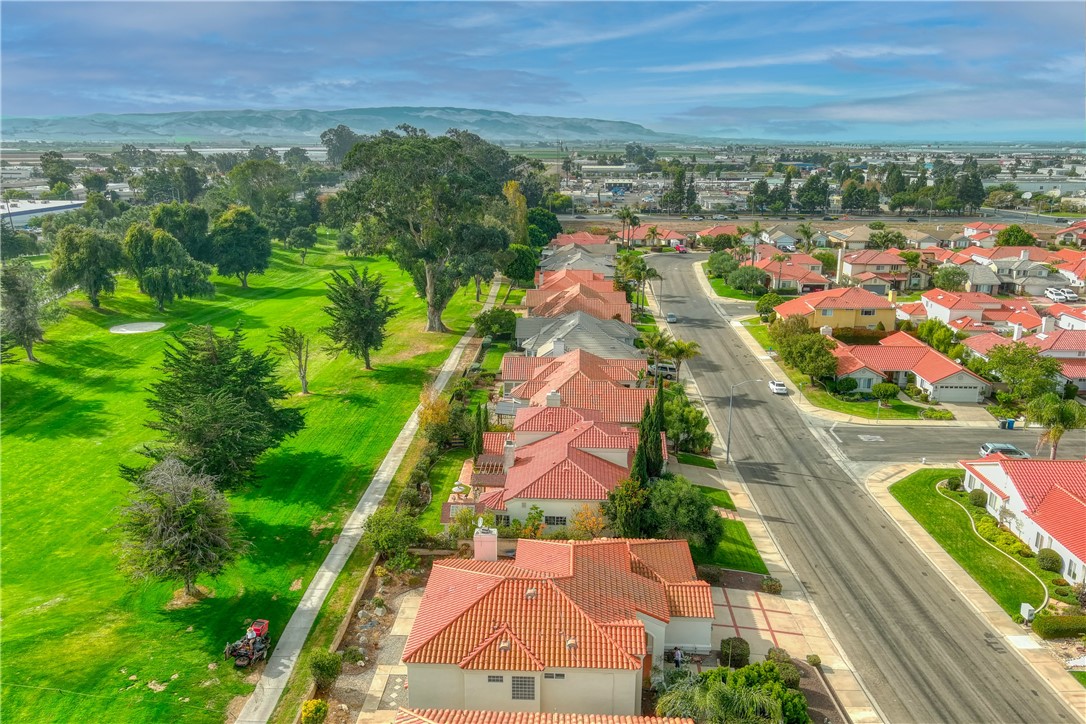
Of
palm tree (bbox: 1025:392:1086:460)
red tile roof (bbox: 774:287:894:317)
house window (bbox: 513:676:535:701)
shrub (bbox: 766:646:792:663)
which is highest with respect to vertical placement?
red tile roof (bbox: 774:287:894:317)

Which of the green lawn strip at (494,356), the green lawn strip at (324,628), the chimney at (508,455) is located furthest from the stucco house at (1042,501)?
the green lawn strip at (494,356)

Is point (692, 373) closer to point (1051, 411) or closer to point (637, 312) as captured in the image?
point (637, 312)

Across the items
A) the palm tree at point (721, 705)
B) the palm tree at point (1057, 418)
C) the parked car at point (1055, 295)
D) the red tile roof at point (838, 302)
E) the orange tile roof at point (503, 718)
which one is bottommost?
the palm tree at point (721, 705)

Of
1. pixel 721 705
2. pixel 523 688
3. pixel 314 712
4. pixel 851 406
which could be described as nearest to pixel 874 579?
pixel 721 705

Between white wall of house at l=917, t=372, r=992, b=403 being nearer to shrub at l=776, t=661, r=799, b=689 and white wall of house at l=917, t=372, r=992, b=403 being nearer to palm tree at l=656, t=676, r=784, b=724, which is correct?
shrub at l=776, t=661, r=799, b=689

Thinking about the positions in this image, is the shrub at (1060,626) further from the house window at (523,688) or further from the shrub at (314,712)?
the shrub at (314,712)

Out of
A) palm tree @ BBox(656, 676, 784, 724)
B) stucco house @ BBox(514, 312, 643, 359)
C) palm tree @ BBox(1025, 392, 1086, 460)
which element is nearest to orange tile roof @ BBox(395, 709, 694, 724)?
palm tree @ BBox(656, 676, 784, 724)
